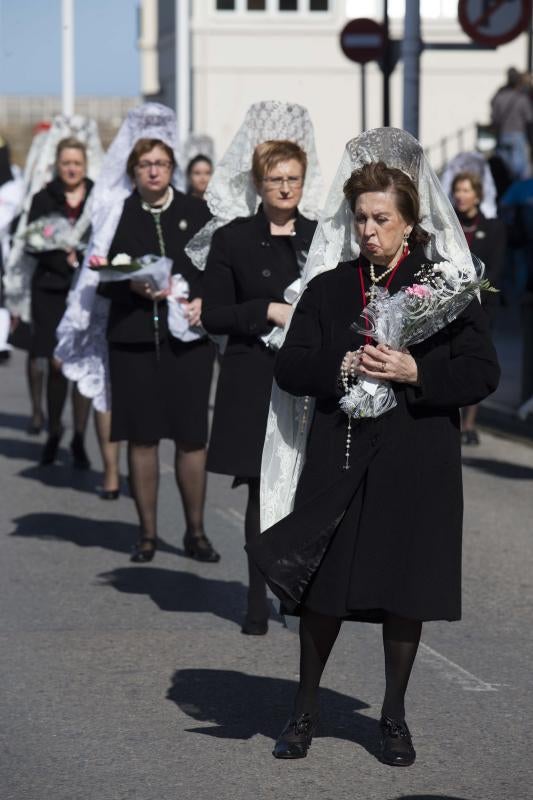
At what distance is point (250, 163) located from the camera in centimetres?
759

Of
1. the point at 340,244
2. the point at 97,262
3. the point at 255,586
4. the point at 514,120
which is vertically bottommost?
the point at 255,586

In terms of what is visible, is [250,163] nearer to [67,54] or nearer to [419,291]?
[419,291]

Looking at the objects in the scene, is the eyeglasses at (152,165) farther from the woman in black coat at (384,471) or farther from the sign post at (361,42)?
the sign post at (361,42)

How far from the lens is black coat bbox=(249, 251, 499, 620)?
17.5 feet

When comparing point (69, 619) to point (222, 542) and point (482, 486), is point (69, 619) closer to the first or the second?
point (222, 542)

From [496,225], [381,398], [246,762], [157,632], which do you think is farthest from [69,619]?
[496,225]

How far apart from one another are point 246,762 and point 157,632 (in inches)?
70.9

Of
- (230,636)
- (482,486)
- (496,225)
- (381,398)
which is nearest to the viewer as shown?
(381,398)

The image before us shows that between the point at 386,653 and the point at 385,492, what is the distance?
485mm

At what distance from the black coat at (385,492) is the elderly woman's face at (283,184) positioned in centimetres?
167

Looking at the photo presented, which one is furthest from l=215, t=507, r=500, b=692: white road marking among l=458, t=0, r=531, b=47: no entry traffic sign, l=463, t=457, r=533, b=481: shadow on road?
l=458, t=0, r=531, b=47: no entry traffic sign

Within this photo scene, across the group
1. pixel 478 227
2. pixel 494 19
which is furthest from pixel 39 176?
pixel 494 19

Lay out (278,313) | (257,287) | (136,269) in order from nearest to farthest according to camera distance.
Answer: (278,313), (257,287), (136,269)

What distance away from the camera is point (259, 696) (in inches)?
249
